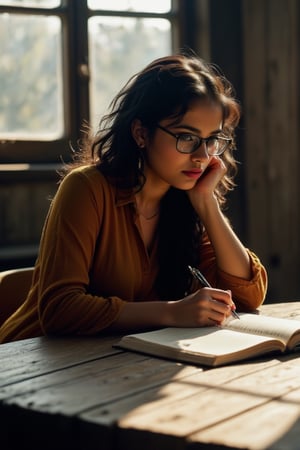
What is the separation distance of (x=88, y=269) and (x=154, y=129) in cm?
41

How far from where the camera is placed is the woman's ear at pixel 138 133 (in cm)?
245

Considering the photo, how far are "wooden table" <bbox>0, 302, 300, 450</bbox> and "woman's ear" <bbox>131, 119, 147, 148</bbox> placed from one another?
26.4 inches

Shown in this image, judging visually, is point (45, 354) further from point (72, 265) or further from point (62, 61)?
point (62, 61)

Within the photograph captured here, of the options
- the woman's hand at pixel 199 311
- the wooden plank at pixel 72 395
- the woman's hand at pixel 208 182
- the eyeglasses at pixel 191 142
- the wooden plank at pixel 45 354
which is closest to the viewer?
the wooden plank at pixel 72 395

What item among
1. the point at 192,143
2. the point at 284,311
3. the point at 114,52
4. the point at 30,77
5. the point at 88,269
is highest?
the point at 114,52

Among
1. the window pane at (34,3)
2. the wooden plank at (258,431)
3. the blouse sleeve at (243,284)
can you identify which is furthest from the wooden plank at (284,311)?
the window pane at (34,3)

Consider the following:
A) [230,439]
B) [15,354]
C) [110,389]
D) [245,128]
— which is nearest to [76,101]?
[245,128]

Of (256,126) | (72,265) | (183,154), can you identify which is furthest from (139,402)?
(256,126)

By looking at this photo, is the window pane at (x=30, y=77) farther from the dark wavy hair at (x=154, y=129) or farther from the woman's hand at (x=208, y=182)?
the woman's hand at (x=208, y=182)

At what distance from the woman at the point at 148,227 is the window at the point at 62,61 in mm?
1596

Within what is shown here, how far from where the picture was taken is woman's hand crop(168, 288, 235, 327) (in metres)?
2.12

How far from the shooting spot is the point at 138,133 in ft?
8.10

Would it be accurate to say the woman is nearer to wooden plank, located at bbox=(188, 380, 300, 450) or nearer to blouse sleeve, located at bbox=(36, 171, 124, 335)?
blouse sleeve, located at bbox=(36, 171, 124, 335)

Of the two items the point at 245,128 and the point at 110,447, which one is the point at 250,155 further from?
the point at 110,447
